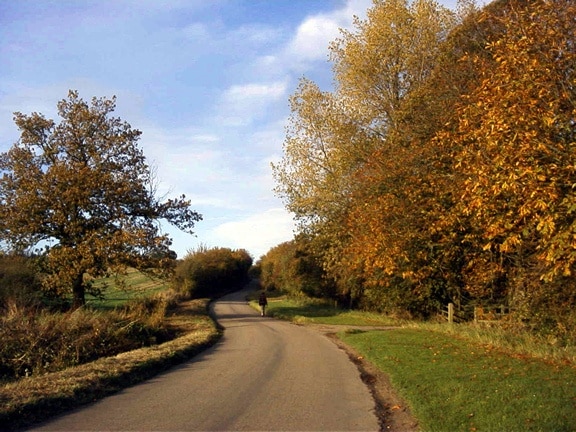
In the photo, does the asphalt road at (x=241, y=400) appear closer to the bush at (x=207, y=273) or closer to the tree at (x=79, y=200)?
the tree at (x=79, y=200)

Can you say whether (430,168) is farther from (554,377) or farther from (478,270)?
(554,377)

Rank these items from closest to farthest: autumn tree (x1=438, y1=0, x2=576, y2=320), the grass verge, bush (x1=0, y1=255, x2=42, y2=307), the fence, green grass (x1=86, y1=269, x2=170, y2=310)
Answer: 1. the grass verge
2. autumn tree (x1=438, y1=0, x2=576, y2=320)
3. the fence
4. bush (x1=0, y1=255, x2=42, y2=307)
5. green grass (x1=86, y1=269, x2=170, y2=310)

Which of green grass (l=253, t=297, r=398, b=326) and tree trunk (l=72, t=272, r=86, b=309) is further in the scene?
green grass (l=253, t=297, r=398, b=326)

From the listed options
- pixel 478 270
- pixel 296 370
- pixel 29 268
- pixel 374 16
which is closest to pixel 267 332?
pixel 478 270

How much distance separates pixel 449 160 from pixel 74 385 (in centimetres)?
1476

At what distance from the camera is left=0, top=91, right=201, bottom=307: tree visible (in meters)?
27.3

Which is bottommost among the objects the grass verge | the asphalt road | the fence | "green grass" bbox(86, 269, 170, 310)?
the asphalt road

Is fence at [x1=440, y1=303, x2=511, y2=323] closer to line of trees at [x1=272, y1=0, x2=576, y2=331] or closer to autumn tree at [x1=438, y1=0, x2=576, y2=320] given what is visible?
line of trees at [x1=272, y1=0, x2=576, y2=331]

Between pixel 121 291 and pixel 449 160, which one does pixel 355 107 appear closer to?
pixel 449 160

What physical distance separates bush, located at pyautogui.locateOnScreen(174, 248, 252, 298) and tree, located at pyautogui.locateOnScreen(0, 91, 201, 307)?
13232 mm

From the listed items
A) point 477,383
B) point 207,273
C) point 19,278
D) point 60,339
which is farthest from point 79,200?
point 207,273

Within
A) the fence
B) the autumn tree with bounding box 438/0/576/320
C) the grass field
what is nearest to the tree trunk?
the grass field

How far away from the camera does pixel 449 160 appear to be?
64.9 feet

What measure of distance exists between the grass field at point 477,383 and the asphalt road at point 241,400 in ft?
3.08
